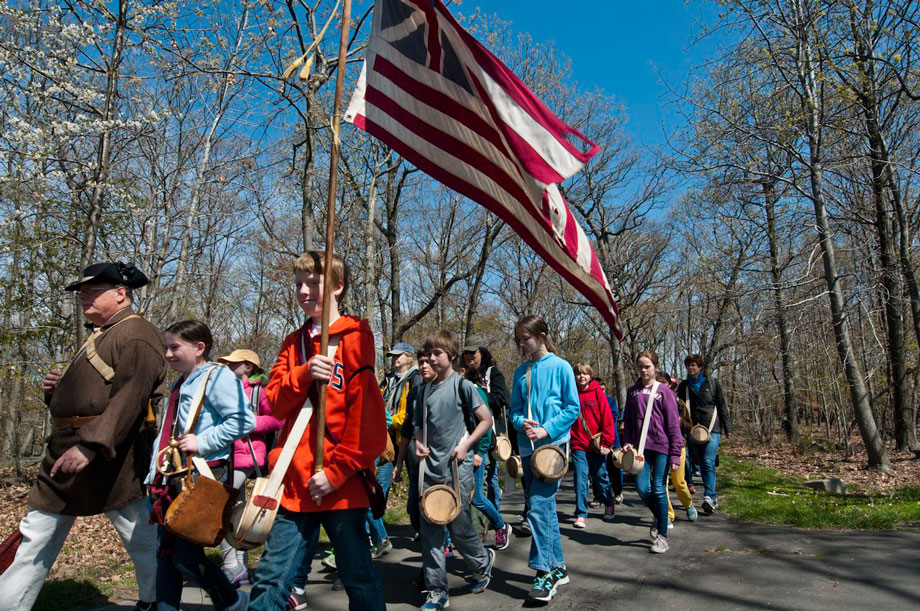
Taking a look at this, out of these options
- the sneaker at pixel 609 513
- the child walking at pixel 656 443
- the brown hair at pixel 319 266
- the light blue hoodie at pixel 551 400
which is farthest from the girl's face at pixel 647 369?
the brown hair at pixel 319 266

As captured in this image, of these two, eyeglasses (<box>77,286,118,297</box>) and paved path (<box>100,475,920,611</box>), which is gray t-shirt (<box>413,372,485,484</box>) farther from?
eyeglasses (<box>77,286,118,297</box>)

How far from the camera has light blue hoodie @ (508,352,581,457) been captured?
16.6 feet

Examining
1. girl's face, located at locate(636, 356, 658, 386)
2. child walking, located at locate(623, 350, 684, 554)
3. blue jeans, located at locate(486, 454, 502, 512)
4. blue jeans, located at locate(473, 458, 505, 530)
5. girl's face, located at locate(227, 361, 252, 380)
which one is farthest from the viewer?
blue jeans, located at locate(486, 454, 502, 512)

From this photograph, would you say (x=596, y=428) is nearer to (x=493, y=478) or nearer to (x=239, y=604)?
(x=493, y=478)

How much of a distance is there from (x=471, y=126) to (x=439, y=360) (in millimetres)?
2041

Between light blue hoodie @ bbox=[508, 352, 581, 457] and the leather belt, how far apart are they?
301cm

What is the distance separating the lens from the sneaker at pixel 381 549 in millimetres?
6336

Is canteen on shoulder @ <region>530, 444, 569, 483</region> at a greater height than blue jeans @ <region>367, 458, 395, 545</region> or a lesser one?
greater

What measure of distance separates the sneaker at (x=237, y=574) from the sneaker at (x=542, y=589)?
224 centimetres

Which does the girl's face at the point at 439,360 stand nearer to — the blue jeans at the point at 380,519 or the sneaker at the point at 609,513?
the blue jeans at the point at 380,519

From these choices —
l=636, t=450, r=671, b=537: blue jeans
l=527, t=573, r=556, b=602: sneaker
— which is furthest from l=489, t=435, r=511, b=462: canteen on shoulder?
l=527, t=573, r=556, b=602: sneaker

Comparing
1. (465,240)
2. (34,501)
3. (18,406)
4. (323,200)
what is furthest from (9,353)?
(465,240)

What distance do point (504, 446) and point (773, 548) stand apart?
2.87 m

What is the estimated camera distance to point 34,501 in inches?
149
